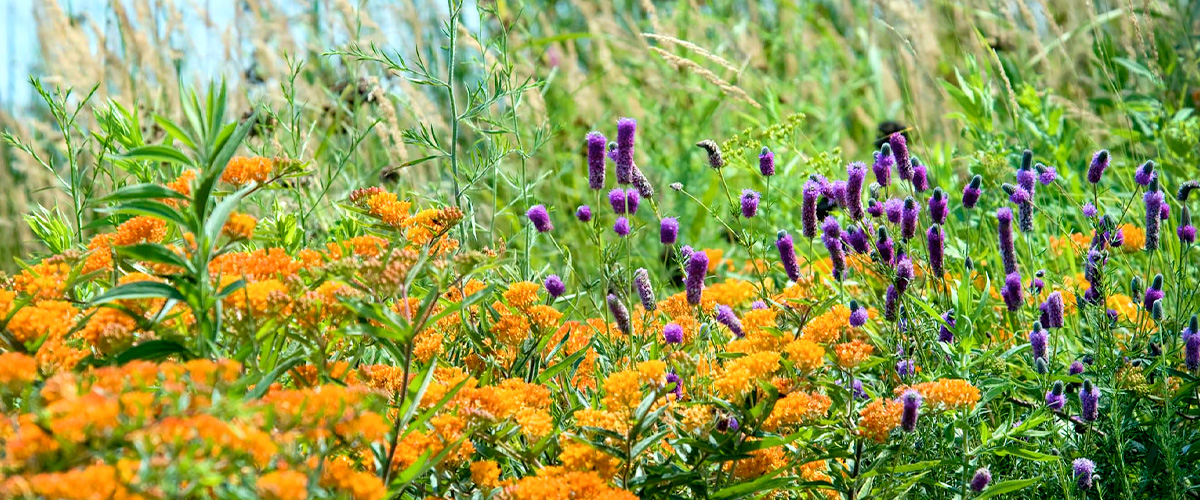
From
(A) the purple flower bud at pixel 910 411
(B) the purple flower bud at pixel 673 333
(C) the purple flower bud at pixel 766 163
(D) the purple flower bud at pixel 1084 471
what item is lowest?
(D) the purple flower bud at pixel 1084 471

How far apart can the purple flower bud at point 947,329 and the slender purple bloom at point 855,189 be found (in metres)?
0.25

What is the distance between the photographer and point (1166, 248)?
103 inches

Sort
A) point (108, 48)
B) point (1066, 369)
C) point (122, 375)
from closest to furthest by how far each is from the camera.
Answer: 1. point (122, 375)
2. point (1066, 369)
3. point (108, 48)

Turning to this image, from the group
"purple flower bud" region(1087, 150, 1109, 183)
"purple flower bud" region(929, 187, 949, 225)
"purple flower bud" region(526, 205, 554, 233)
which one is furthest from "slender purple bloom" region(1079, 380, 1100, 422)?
"purple flower bud" region(526, 205, 554, 233)

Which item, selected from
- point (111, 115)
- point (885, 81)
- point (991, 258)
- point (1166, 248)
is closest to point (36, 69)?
point (111, 115)

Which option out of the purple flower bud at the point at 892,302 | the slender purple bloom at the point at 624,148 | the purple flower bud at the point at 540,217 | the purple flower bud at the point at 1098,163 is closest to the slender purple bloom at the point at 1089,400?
the purple flower bud at the point at 892,302

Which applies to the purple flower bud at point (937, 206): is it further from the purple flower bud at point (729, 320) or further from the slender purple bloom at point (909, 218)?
the purple flower bud at point (729, 320)

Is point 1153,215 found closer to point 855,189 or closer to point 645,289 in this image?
point 855,189

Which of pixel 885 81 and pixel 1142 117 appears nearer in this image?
pixel 1142 117

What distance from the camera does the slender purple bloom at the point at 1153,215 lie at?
6.29 feet

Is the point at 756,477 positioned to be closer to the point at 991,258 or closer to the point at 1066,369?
the point at 1066,369

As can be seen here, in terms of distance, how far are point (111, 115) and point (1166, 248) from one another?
2497 mm

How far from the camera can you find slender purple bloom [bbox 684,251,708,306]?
183 centimetres

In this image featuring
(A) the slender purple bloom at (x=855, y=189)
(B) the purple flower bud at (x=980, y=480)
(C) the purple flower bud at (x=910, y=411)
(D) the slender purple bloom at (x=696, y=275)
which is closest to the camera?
(C) the purple flower bud at (x=910, y=411)
